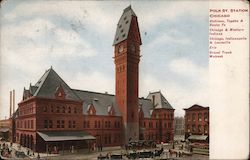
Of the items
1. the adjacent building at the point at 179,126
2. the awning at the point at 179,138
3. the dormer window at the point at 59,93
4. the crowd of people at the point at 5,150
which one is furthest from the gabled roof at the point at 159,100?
the crowd of people at the point at 5,150

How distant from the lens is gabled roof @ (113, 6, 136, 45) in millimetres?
3041

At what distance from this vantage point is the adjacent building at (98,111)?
310cm

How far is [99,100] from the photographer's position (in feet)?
10.3

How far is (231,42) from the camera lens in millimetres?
2961

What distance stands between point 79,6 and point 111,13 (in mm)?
369

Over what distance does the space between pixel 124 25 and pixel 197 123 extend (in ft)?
4.61

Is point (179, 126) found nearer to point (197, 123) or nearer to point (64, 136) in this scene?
point (197, 123)

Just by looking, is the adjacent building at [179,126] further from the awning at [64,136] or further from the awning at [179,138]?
the awning at [64,136]

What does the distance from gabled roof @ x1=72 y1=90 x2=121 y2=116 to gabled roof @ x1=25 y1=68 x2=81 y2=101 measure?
10 centimetres

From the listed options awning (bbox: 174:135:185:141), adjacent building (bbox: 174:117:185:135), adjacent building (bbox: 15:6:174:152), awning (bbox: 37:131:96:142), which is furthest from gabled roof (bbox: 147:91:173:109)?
awning (bbox: 37:131:96:142)

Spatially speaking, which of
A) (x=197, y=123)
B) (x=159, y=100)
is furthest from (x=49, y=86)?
(x=197, y=123)

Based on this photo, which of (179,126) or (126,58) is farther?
(179,126)

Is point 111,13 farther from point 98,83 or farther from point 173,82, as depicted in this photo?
point 173,82

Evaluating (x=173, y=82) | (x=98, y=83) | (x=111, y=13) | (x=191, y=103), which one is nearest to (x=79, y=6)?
(x=111, y=13)
